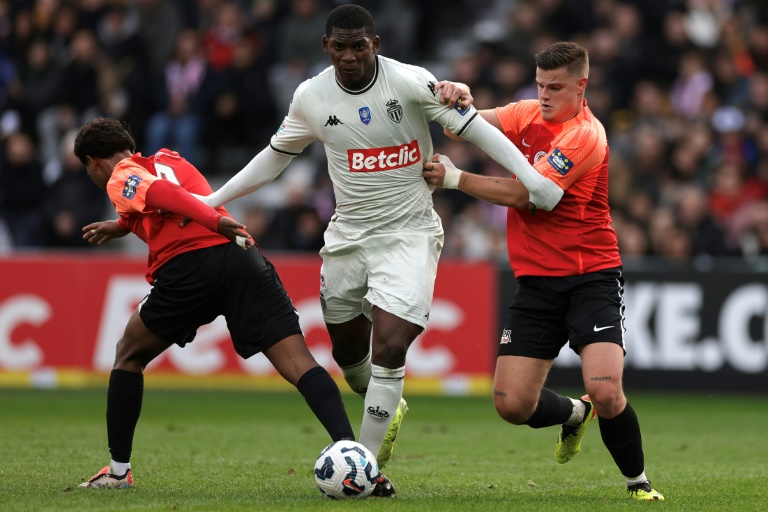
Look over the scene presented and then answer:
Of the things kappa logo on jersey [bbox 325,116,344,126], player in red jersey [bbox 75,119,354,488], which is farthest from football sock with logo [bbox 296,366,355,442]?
kappa logo on jersey [bbox 325,116,344,126]

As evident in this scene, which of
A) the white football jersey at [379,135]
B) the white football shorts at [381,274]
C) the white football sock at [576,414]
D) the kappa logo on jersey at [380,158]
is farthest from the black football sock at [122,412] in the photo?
the white football sock at [576,414]

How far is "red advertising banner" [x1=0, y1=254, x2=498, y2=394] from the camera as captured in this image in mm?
14289

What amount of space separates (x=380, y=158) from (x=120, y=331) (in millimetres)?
7710

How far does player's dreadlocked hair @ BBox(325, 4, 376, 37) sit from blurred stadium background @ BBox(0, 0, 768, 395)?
7.51 meters

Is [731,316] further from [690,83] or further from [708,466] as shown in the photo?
[708,466]

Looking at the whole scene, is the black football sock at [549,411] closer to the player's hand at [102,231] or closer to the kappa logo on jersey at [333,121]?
the kappa logo on jersey at [333,121]

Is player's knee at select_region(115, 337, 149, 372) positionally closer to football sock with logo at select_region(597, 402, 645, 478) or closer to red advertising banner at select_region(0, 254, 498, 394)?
football sock with logo at select_region(597, 402, 645, 478)

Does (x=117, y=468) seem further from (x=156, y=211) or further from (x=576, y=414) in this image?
(x=576, y=414)

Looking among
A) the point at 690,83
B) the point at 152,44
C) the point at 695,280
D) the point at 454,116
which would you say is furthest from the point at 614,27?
the point at 454,116

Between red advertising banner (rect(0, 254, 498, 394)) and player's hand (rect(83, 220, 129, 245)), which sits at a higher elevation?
player's hand (rect(83, 220, 129, 245))

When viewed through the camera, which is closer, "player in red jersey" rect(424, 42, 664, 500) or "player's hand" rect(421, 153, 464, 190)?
A: "player in red jersey" rect(424, 42, 664, 500)

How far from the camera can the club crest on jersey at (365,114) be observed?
285 inches

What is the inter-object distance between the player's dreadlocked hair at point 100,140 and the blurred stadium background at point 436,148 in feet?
22.4

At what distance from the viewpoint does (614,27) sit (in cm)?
1759
